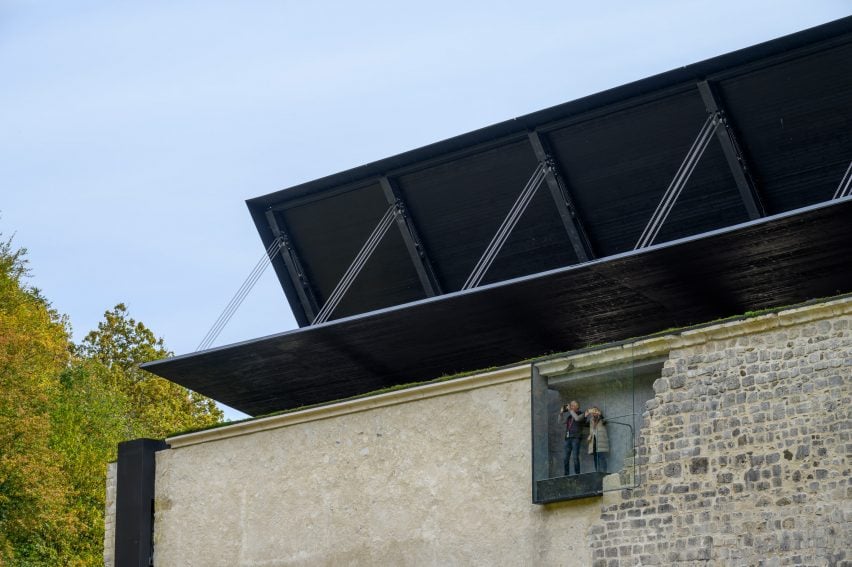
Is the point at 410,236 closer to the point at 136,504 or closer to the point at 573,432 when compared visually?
the point at 136,504

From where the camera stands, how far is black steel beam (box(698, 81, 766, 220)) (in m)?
28.6

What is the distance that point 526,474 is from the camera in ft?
77.7

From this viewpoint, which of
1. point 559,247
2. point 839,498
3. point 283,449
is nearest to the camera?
point 839,498

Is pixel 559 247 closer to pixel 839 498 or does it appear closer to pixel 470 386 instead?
pixel 470 386

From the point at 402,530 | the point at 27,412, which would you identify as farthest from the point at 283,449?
the point at 27,412

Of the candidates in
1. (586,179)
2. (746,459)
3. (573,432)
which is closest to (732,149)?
(586,179)

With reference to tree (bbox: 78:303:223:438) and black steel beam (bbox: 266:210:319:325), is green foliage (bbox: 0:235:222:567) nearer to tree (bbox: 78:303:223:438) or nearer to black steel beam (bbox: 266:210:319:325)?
tree (bbox: 78:303:223:438)

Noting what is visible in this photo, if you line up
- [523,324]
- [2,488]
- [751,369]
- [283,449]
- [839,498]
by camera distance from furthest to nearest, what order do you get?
[2,488] < [523,324] < [283,449] < [751,369] < [839,498]

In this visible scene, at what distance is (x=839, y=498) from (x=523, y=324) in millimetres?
10559

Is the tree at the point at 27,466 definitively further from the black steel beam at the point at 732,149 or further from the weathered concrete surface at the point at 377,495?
the black steel beam at the point at 732,149

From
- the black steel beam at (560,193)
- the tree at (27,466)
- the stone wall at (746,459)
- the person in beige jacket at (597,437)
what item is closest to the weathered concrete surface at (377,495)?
the person in beige jacket at (597,437)

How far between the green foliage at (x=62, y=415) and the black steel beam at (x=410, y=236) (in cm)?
1591

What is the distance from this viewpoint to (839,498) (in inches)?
779

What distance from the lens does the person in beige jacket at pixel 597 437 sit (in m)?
22.8
